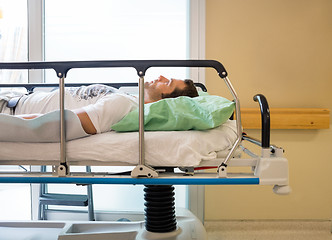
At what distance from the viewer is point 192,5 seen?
292 centimetres

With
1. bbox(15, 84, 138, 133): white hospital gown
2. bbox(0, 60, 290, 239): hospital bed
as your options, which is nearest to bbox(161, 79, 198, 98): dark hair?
bbox(15, 84, 138, 133): white hospital gown

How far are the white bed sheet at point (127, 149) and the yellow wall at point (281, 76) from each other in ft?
5.14

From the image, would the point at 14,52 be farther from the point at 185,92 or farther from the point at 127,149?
the point at 127,149

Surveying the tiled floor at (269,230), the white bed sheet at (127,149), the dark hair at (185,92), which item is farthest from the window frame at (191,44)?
the white bed sheet at (127,149)

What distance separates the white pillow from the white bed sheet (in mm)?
41

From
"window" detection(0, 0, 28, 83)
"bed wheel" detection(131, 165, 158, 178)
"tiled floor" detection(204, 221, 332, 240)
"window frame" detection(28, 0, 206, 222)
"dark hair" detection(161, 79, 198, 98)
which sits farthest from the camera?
"window" detection(0, 0, 28, 83)

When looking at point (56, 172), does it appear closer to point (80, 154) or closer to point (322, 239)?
point (80, 154)

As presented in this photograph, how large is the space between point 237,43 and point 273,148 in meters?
1.65

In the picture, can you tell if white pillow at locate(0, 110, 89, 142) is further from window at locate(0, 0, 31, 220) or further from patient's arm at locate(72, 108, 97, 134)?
window at locate(0, 0, 31, 220)

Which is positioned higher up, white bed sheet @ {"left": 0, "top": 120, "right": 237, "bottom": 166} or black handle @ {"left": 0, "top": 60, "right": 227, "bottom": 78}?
black handle @ {"left": 0, "top": 60, "right": 227, "bottom": 78}

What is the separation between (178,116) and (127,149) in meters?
0.23

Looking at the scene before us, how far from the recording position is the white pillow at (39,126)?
1430 mm

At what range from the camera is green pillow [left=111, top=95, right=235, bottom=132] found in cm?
148

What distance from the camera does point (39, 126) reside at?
56.2 inches
